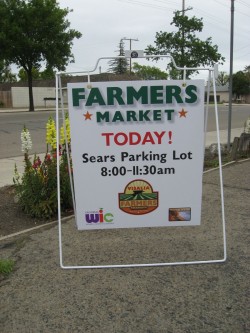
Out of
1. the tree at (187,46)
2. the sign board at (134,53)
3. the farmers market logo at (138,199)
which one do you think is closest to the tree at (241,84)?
the tree at (187,46)

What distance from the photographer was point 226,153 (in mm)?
9469

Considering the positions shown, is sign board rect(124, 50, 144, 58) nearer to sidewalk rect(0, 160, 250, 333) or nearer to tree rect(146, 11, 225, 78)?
sidewalk rect(0, 160, 250, 333)

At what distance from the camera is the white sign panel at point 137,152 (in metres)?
3.41

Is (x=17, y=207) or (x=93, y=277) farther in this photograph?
(x=17, y=207)

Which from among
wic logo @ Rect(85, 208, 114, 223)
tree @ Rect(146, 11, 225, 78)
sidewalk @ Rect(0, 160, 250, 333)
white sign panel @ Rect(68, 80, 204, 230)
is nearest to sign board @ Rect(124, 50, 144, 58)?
white sign panel @ Rect(68, 80, 204, 230)

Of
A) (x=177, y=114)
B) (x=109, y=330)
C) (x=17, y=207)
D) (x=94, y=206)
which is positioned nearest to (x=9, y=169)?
(x=17, y=207)

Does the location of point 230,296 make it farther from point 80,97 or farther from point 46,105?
point 46,105

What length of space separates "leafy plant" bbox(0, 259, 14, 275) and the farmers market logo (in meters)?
1.12

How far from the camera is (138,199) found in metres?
3.65

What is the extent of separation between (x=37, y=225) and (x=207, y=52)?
19.7 m

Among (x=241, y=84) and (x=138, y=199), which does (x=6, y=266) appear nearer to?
(x=138, y=199)

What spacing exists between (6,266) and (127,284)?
3.65 feet

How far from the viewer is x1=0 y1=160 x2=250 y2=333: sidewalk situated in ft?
8.98

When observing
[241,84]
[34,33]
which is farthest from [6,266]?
[241,84]
